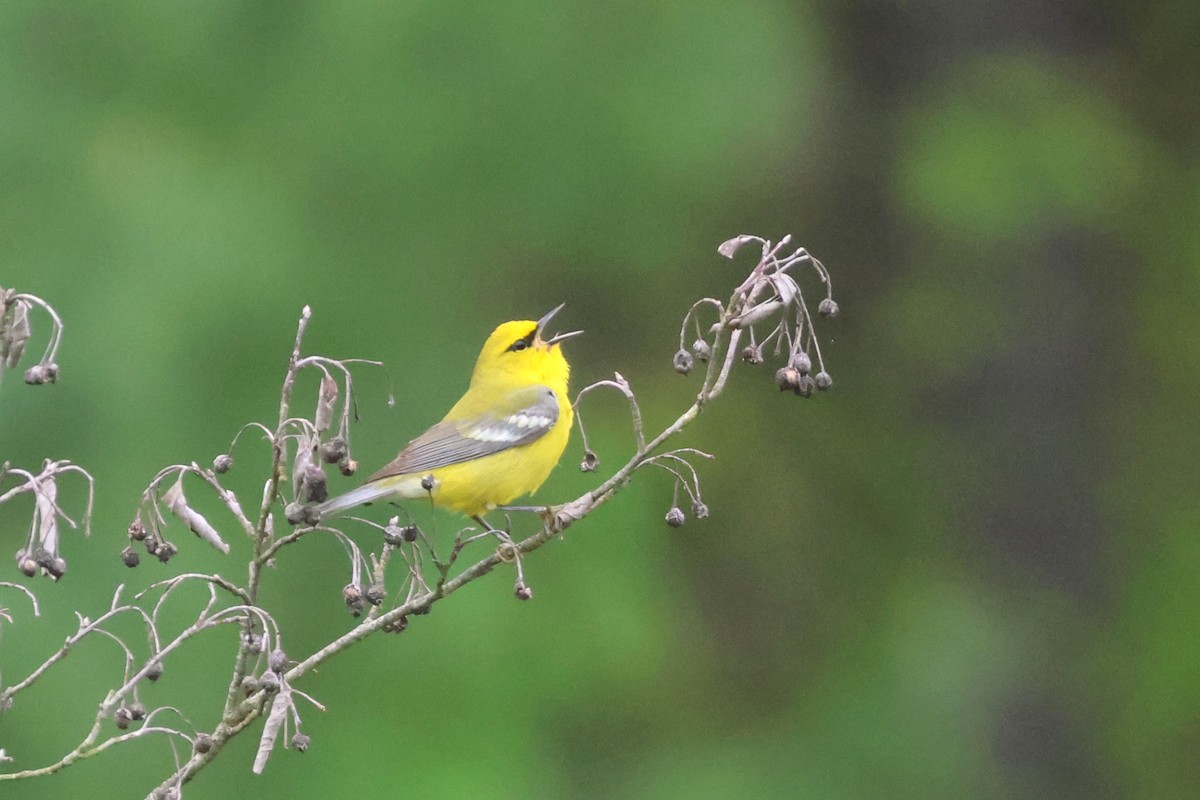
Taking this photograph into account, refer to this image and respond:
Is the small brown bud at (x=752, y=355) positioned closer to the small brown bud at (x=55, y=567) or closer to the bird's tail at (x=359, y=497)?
the small brown bud at (x=55, y=567)

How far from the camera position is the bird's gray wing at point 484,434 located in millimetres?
3117

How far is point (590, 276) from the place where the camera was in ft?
16.4

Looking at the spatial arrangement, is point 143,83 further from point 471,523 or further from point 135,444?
point 471,523

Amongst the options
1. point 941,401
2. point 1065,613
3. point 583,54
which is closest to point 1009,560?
point 1065,613

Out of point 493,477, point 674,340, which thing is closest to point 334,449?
point 493,477

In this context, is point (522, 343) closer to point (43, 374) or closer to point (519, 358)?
point (519, 358)

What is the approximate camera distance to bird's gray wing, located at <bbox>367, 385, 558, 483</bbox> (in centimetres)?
312

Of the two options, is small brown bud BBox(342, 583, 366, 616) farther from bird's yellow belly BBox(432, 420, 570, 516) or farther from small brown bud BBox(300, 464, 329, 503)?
bird's yellow belly BBox(432, 420, 570, 516)

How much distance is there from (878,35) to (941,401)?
146 cm

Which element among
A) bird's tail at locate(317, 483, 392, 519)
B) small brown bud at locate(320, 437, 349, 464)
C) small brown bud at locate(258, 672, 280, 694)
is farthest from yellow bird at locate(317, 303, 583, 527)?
small brown bud at locate(258, 672, 280, 694)

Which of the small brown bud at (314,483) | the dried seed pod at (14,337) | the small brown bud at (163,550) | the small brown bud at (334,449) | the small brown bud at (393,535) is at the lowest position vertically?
the small brown bud at (163,550)

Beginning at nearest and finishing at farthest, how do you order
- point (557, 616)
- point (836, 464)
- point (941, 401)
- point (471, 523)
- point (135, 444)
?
1. point (471, 523)
2. point (135, 444)
3. point (557, 616)
4. point (836, 464)
5. point (941, 401)

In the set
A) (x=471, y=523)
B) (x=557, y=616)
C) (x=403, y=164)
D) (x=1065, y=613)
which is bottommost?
(x=1065, y=613)

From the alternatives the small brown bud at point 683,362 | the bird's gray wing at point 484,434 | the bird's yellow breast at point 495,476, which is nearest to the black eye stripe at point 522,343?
the bird's gray wing at point 484,434
